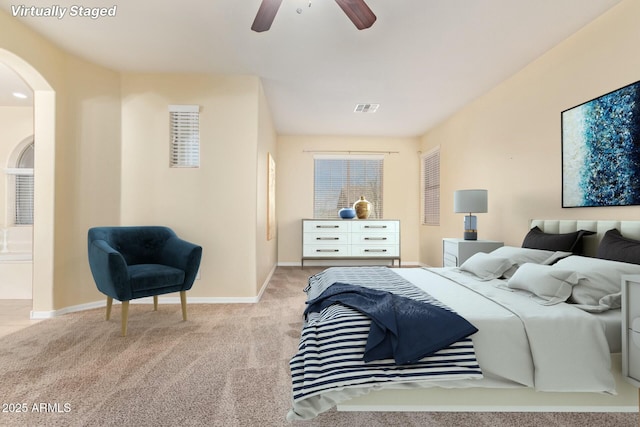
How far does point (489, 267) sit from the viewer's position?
2.58 m

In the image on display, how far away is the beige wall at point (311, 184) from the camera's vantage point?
666 cm

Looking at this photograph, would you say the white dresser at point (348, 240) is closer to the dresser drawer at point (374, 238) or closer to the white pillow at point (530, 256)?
the dresser drawer at point (374, 238)

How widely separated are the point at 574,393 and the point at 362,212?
4934 millimetres

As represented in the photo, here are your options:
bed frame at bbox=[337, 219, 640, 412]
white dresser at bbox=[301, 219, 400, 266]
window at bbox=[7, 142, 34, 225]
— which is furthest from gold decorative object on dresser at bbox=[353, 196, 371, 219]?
window at bbox=[7, 142, 34, 225]

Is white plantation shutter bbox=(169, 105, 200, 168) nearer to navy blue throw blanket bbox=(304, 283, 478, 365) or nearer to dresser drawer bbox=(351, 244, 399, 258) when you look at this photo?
navy blue throw blanket bbox=(304, 283, 478, 365)

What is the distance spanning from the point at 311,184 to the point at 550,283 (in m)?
5.12

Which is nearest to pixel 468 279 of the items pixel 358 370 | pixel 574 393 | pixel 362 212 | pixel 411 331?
pixel 574 393

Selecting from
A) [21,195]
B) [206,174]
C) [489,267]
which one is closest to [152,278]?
[206,174]

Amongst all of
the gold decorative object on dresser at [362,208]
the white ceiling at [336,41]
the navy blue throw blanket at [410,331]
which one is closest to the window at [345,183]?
the gold decorative object on dresser at [362,208]

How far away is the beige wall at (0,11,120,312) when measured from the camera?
10.5 ft

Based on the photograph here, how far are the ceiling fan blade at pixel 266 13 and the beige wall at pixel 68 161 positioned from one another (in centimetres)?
226

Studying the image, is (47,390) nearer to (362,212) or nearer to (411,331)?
(411,331)

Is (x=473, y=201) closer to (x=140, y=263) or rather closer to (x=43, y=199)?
(x=140, y=263)

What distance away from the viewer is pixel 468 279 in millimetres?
2529
